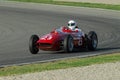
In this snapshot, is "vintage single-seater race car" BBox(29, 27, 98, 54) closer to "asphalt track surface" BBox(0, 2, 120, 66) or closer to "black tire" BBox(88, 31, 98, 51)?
"asphalt track surface" BBox(0, 2, 120, 66)

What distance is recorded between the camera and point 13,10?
42250mm

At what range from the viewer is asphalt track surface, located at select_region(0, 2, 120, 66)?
20.5 m

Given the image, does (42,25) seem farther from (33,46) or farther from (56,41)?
(56,41)

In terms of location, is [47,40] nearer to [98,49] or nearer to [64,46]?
[64,46]

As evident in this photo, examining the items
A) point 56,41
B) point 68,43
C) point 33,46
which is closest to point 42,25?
point 33,46

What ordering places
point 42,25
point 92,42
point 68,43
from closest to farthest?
point 68,43, point 92,42, point 42,25

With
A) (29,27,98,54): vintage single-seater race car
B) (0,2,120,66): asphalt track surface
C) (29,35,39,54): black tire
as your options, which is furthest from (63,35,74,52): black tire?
(29,35,39,54): black tire

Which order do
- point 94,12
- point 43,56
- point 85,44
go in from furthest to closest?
point 94,12
point 85,44
point 43,56

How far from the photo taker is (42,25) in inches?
1291

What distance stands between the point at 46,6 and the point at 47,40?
940 inches

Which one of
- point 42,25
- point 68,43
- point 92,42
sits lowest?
Result: point 42,25

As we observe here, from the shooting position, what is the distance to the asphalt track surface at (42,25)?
20.5 metres

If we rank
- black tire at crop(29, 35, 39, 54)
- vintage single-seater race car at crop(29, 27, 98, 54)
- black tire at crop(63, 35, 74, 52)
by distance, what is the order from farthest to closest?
1. black tire at crop(29, 35, 39, 54)
2. vintage single-seater race car at crop(29, 27, 98, 54)
3. black tire at crop(63, 35, 74, 52)

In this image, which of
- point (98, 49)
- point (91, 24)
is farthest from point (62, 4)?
point (98, 49)
